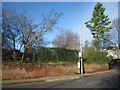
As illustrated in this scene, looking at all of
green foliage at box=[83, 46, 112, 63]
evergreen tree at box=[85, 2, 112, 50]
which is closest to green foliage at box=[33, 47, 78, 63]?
green foliage at box=[83, 46, 112, 63]

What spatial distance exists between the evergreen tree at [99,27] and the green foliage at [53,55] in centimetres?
1344

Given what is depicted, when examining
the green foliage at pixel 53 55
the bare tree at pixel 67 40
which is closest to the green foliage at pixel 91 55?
the green foliage at pixel 53 55

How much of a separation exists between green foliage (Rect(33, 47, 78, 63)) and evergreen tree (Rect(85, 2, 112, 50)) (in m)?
13.4

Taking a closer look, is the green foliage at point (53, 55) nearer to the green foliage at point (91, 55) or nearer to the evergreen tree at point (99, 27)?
the green foliage at point (91, 55)

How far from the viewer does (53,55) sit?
15.9 meters

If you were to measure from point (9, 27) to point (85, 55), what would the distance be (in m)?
13.6

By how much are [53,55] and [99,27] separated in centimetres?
1926

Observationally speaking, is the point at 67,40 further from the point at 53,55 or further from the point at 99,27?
the point at 53,55

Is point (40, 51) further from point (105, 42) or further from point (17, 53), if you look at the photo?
point (105, 42)

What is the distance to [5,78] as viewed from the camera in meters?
10.9

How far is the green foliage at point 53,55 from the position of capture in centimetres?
1460

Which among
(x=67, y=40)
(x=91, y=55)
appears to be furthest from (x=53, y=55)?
(x=67, y=40)

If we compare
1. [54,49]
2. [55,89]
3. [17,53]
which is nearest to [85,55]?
[54,49]

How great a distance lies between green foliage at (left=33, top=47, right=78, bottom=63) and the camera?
14.6 metres
